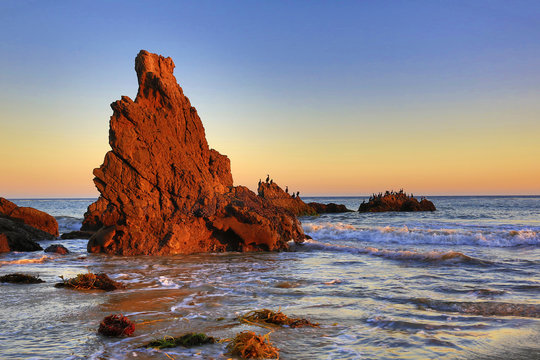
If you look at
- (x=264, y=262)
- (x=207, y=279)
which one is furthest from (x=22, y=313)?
(x=264, y=262)

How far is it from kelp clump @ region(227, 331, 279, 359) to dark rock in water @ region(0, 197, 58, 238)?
68.8 feet

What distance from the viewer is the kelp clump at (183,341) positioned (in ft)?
17.6

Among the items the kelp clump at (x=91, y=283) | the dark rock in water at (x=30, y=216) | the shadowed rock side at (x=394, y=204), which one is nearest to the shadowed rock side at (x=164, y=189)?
the kelp clump at (x=91, y=283)

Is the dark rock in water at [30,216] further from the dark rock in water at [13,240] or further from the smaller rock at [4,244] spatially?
the smaller rock at [4,244]

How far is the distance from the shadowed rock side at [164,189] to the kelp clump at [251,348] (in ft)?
31.8

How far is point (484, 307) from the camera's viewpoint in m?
7.72

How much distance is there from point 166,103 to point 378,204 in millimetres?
48449

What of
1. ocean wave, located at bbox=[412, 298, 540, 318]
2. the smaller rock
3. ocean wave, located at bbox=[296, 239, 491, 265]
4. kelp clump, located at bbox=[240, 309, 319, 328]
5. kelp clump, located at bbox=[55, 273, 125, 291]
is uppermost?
the smaller rock

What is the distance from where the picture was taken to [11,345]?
17.4 feet

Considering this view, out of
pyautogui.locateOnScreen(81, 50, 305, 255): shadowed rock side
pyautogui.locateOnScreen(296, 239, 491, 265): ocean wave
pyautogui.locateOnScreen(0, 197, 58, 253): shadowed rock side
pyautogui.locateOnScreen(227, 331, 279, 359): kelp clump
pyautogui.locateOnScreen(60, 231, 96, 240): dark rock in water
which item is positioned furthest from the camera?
pyautogui.locateOnScreen(60, 231, 96, 240): dark rock in water

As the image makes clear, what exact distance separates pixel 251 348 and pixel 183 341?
100cm

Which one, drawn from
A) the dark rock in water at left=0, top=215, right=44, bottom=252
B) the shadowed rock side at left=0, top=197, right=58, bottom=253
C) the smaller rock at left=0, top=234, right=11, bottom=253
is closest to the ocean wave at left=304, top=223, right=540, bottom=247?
the dark rock in water at left=0, top=215, right=44, bottom=252

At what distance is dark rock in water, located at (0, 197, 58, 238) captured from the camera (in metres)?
22.0

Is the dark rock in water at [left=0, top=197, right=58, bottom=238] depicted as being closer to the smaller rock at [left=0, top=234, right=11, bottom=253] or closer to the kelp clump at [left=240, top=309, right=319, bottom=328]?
the smaller rock at [left=0, top=234, right=11, bottom=253]
